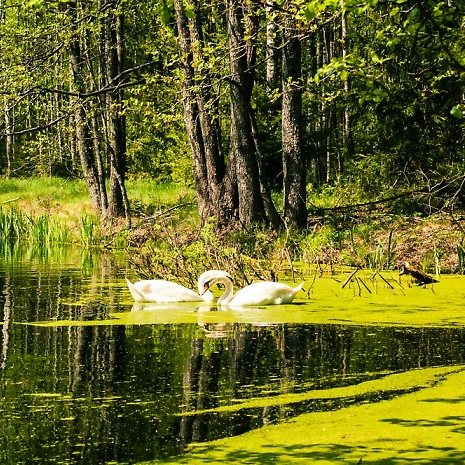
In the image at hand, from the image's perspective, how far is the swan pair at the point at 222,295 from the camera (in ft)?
35.4

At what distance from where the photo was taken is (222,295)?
35.9ft

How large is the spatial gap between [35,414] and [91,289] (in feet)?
23.5

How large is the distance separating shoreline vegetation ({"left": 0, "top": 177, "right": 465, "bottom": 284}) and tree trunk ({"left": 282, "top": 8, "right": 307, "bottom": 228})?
1.43 feet

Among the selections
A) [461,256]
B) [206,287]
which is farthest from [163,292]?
[461,256]

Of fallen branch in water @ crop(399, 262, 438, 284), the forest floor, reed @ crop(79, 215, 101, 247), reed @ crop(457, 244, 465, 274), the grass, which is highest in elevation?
the grass

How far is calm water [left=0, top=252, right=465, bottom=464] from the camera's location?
541 cm

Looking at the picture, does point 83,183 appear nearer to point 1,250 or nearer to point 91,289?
point 1,250

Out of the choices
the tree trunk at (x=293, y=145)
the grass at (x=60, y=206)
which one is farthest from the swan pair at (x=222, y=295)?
the grass at (x=60, y=206)

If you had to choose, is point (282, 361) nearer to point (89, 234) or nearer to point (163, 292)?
point (163, 292)

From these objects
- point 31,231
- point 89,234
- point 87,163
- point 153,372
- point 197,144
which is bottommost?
point 153,372

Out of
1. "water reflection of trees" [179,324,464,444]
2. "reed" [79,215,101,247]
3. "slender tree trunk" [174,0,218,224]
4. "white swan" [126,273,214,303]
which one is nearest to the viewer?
"water reflection of trees" [179,324,464,444]

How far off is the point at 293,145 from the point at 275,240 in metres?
2.37

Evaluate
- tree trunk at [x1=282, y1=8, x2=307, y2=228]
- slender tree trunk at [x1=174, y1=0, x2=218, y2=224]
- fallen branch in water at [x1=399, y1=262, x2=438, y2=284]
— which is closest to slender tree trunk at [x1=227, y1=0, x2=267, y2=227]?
tree trunk at [x1=282, y1=8, x2=307, y2=228]

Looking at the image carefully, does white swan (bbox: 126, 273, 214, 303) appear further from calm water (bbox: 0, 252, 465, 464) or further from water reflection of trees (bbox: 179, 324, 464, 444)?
water reflection of trees (bbox: 179, 324, 464, 444)
